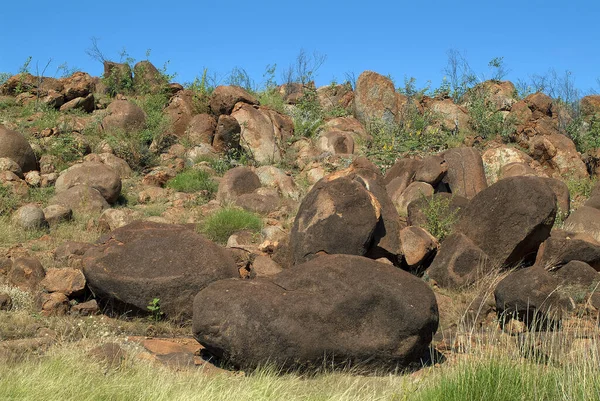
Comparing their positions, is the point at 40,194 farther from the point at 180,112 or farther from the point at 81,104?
the point at 81,104

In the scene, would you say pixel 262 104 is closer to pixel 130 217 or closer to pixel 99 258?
pixel 130 217

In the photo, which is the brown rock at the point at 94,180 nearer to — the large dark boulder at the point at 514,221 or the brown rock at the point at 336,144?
the brown rock at the point at 336,144

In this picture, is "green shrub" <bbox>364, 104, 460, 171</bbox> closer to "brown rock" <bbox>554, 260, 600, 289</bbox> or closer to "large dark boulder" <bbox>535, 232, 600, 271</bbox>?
"large dark boulder" <bbox>535, 232, 600, 271</bbox>

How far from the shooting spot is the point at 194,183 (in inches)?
585

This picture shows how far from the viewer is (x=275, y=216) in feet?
41.3

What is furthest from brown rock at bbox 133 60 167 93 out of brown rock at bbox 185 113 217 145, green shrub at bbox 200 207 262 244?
green shrub at bbox 200 207 262 244

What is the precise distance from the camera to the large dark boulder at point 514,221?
9.79 metres

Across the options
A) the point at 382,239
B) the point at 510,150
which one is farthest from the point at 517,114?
the point at 382,239

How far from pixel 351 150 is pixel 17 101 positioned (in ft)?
30.0

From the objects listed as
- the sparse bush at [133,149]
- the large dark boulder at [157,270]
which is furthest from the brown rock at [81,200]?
the large dark boulder at [157,270]

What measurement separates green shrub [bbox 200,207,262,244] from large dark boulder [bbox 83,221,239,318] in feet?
8.84

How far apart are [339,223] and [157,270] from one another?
2389 millimetres

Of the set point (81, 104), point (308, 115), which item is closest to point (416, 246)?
point (308, 115)

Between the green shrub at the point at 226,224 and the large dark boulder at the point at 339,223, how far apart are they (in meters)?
2.18
